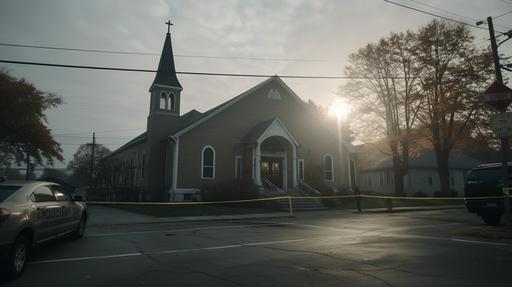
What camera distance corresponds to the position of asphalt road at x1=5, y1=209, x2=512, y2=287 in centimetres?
592

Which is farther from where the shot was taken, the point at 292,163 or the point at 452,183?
the point at 452,183

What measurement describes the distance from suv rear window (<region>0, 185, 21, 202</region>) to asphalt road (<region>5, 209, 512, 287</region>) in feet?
4.51

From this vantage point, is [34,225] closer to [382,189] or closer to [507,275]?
[507,275]

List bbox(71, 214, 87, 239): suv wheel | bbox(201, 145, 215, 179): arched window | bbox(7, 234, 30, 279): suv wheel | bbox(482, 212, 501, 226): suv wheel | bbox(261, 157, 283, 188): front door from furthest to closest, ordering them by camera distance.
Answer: bbox(261, 157, 283, 188): front door
bbox(201, 145, 215, 179): arched window
bbox(482, 212, 501, 226): suv wheel
bbox(71, 214, 87, 239): suv wheel
bbox(7, 234, 30, 279): suv wheel

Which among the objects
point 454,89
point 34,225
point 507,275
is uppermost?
point 454,89

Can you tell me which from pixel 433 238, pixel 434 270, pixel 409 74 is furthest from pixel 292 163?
pixel 434 270

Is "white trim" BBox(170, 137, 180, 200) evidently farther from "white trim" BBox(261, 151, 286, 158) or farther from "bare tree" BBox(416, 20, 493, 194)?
"bare tree" BBox(416, 20, 493, 194)

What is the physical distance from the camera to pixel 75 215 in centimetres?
995

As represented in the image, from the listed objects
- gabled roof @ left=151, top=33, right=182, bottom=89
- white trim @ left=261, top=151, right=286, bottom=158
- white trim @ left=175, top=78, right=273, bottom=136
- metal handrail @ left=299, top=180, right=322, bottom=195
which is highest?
gabled roof @ left=151, top=33, right=182, bottom=89

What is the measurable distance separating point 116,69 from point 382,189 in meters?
42.0

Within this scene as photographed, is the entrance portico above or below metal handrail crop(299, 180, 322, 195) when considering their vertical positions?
above

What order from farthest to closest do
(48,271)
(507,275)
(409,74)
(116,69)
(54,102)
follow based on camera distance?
(54,102), (409,74), (116,69), (48,271), (507,275)

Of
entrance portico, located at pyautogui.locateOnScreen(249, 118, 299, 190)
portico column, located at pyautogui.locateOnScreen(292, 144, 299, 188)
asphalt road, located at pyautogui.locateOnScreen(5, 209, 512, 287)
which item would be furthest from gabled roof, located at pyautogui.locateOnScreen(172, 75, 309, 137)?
asphalt road, located at pyautogui.locateOnScreen(5, 209, 512, 287)

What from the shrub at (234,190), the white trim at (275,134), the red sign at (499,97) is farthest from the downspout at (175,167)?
the red sign at (499,97)
